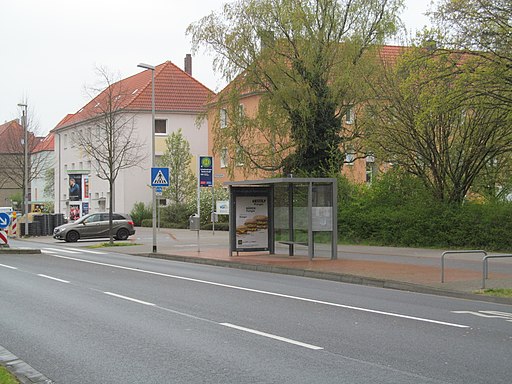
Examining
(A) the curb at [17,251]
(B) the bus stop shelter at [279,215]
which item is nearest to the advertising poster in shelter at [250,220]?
(B) the bus stop shelter at [279,215]

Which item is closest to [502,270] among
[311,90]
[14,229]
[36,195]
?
[311,90]

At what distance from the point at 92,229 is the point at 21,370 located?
3201 cm

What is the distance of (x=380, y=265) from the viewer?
19844mm

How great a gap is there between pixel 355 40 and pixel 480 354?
26139mm

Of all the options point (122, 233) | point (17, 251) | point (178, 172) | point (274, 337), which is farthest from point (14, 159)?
point (274, 337)

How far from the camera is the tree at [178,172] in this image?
56.4m

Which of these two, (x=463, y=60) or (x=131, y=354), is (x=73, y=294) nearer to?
(x=131, y=354)

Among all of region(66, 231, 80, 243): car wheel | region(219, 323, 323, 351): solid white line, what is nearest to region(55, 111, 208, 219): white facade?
region(66, 231, 80, 243): car wheel

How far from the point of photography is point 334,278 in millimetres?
17641

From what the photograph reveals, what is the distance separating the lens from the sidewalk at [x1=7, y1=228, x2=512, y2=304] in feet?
50.6

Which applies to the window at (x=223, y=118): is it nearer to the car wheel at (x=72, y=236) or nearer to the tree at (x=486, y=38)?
the car wheel at (x=72, y=236)

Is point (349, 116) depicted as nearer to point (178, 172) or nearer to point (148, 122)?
point (178, 172)

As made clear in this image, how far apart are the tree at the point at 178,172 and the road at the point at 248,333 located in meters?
39.8

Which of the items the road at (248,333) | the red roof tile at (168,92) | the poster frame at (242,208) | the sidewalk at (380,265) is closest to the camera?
the road at (248,333)
